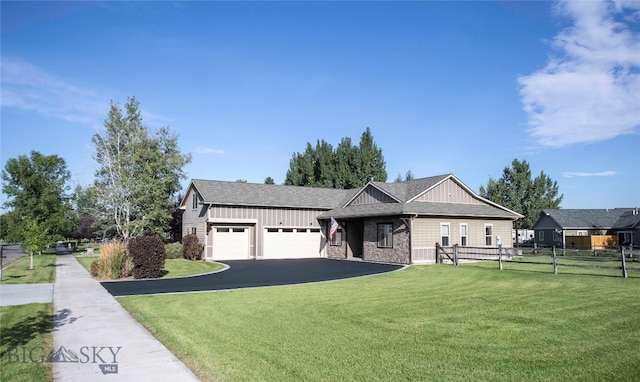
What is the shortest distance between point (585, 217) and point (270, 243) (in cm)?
4121

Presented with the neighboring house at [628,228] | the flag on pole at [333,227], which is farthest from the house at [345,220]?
the neighboring house at [628,228]

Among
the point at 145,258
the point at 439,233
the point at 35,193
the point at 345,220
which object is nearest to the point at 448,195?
the point at 439,233

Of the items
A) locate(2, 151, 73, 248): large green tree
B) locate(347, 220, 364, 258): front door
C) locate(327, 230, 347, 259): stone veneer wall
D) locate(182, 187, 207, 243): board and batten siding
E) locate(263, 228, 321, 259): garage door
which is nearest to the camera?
locate(182, 187, 207, 243): board and batten siding

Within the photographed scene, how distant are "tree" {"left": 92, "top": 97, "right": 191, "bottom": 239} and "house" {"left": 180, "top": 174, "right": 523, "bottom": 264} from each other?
3749 mm

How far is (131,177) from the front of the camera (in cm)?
3766

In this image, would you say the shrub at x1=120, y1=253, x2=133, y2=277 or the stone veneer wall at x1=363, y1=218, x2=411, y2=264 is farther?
the stone veneer wall at x1=363, y1=218, x2=411, y2=264

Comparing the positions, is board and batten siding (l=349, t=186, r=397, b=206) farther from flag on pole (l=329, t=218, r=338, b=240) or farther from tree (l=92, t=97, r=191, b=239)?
tree (l=92, t=97, r=191, b=239)

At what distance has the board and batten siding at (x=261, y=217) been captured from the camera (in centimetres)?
2970

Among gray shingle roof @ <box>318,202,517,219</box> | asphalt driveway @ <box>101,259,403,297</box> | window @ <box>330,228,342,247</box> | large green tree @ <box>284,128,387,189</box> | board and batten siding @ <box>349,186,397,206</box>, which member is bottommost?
asphalt driveway @ <box>101,259,403,297</box>

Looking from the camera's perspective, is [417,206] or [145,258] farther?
[417,206]

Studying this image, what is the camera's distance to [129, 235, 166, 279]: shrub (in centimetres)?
1786

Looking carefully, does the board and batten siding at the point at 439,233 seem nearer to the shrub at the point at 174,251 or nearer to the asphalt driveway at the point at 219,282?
the asphalt driveway at the point at 219,282

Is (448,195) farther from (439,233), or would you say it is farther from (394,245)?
(394,245)

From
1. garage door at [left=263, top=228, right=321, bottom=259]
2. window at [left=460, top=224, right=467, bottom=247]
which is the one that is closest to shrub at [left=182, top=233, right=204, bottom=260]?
garage door at [left=263, top=228, right=321, bottom=259]
